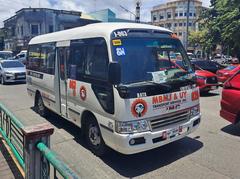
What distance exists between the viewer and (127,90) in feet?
12.2

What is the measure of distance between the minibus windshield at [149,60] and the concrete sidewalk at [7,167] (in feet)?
7.32

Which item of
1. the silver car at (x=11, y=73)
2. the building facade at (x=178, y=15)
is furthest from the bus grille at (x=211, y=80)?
the building facade at (x=178, y=15)

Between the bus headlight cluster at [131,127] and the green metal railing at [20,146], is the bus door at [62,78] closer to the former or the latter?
the green metal railing at [20,146]

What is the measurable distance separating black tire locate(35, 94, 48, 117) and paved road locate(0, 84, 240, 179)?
5.05ft

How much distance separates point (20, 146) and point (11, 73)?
1323cm

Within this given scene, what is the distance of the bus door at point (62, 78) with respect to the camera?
563 cm

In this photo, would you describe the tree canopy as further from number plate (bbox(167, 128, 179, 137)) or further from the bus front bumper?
the bus front bumper

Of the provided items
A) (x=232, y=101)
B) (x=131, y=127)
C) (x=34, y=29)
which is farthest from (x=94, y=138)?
(x=34, y=29)

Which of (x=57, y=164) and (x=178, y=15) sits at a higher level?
(x=178, y=15)

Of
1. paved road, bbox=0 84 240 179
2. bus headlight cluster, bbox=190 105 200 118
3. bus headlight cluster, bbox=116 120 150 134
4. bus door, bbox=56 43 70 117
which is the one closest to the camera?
bus headlight cluster, bbox=116 120 150 134

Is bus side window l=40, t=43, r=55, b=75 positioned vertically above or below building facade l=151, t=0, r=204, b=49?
below

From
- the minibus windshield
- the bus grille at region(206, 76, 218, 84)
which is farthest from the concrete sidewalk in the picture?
the bus grille at region(206, 76, 218, 84)

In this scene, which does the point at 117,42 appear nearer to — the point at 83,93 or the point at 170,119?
the point at 83,93

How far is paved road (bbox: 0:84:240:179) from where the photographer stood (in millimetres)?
3901
